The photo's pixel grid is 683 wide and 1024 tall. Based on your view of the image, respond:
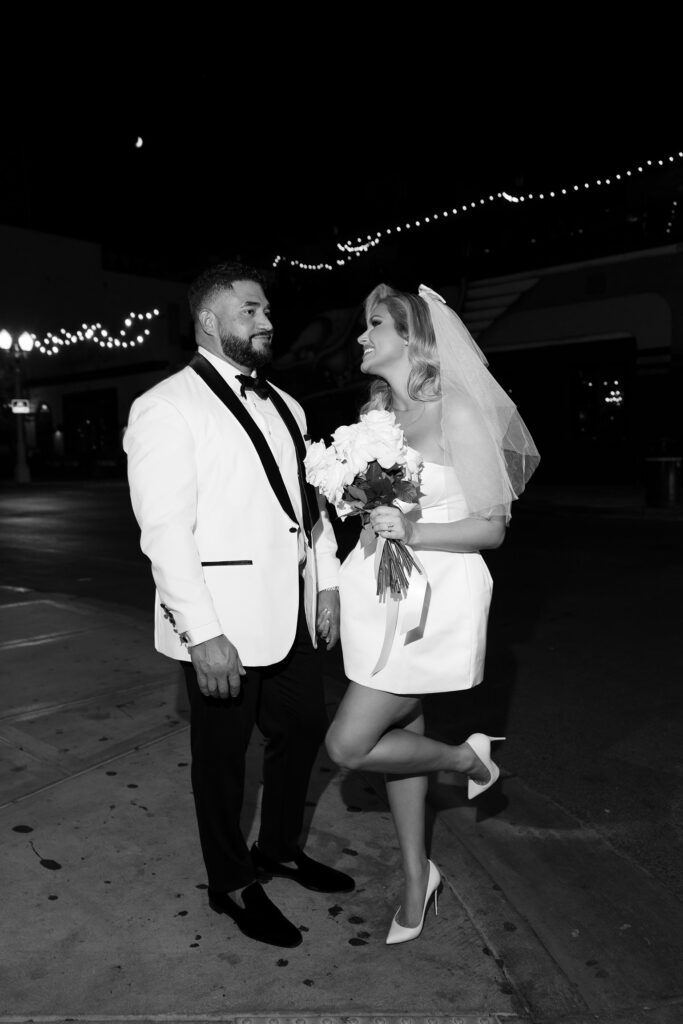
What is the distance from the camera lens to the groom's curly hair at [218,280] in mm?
2715

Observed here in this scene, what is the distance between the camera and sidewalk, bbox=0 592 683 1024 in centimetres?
230

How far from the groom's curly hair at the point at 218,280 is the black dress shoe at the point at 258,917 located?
1930mm

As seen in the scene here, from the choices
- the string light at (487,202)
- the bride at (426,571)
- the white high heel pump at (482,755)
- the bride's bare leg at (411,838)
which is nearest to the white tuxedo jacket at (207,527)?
the bride at (426,571)

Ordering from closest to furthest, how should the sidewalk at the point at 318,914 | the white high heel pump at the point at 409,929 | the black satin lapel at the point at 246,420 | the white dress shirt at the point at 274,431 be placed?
the sidewalk at the point at 318,914 < the white high heel pump at the point at 409,929 < the black satin lapel at the point at 246,420 < the white dress shirt at the point at 274,431

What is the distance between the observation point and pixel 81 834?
10.6 feet

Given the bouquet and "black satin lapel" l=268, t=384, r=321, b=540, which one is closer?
the bouquet

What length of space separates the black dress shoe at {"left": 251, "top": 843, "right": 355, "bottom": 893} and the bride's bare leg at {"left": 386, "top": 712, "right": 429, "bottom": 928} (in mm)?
262

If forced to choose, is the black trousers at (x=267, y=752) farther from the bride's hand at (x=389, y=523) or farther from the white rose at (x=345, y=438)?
the white rose at (x=345, y=438)

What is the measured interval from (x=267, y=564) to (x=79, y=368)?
1523 inches

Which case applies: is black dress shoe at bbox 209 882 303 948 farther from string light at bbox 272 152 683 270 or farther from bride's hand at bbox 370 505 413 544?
string light at bbox 272 152 683 270

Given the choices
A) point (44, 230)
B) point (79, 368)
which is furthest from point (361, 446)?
point (44, 230)

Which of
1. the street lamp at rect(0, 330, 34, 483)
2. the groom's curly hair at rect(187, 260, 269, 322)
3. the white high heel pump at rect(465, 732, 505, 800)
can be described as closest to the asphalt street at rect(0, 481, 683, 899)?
the white high heel pump at rect(465, 732, 505, 800)

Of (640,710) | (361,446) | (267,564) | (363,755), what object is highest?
(361,446)

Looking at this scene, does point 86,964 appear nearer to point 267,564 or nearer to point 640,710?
point 267,564
